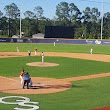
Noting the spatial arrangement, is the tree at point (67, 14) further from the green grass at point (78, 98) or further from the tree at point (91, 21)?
the green grass at point (78, 98)

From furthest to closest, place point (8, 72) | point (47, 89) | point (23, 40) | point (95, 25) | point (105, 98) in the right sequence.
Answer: point (95, 25) < point (23, 40) < point (8, 72) < point (47, 89) < point (105, 98)

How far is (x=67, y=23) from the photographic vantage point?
133 metres

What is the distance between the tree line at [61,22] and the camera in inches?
4530

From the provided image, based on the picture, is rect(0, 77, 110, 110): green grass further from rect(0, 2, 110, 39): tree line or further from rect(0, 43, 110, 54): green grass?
rect(0, 2, 110, 39): tree line

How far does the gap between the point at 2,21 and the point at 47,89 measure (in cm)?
10380

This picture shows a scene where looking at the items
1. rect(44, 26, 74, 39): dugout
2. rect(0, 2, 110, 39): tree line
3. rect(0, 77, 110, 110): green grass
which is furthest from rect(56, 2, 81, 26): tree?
rect(0, 77, 110, 110): green grass

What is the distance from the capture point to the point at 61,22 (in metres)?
134

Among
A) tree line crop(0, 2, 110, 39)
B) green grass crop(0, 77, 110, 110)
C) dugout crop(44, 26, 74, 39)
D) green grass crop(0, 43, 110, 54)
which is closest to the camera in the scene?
green grass crop(0, 77, 110, 110)

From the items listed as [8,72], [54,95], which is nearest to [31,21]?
[8,72]

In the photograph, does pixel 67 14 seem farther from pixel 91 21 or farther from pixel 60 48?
pixel 60 48

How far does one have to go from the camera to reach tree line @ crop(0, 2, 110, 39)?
11506 cm

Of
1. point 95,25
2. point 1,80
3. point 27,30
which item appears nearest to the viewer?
point 1,80

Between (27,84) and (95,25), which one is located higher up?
(95,25)

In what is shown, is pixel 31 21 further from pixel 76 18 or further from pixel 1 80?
pixel 1 80
